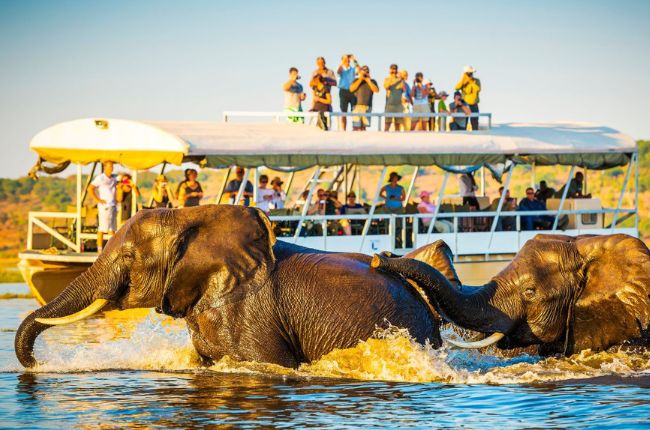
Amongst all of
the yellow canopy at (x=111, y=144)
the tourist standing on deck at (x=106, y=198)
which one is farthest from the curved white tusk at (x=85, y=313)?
the tourist standing on deck at (x=106, y=198)

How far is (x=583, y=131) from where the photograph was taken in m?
30.2

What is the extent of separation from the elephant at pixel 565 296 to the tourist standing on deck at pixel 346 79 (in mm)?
15621

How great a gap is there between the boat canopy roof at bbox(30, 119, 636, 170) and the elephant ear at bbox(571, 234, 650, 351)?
12050 millimetres

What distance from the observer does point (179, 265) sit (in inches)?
468

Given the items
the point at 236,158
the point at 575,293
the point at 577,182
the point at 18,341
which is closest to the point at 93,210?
the point at 236,158

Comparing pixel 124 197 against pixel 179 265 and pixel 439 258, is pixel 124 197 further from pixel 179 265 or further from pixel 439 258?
pixel 179 265

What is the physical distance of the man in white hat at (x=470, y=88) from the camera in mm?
28922

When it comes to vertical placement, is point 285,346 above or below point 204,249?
below

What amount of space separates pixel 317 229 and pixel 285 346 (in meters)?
13.1

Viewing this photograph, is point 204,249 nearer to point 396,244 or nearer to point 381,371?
point 381,371

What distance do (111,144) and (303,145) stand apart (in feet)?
11.6

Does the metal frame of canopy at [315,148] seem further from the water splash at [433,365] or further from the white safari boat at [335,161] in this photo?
the water splash at [433,365]

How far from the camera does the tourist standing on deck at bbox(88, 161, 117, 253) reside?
23469 millimetres

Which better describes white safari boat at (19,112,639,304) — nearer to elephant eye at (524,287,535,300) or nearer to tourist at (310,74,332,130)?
tourist at (310,74,332,130)
